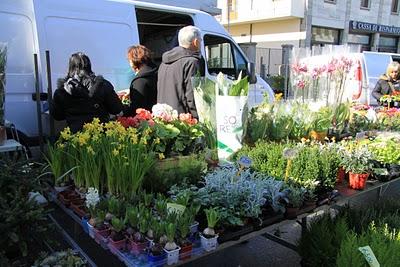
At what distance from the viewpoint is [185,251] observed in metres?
1.53

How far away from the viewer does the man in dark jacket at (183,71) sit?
3148 millimetres

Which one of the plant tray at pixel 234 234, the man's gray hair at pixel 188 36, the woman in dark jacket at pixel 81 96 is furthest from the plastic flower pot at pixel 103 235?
the man's gray hair at pixel 188 36

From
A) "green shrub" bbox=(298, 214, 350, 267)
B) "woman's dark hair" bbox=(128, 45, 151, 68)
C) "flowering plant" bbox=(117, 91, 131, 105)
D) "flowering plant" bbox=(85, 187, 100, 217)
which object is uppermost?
"woman's dark hair" bbox=(128, 45, 151, 68)

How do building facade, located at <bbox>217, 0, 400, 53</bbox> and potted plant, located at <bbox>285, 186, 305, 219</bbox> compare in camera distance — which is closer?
potted plant, located at <bbox>285, 186, 305, 219</bbox>

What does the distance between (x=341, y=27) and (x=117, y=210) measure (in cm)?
1947

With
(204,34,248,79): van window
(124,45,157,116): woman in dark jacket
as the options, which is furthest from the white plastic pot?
(204,34,248,79): van window

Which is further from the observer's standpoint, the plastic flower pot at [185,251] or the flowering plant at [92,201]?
the flowering plant at [92,201]

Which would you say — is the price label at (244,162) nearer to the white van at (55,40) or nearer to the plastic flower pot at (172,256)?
the plastic flower pot at (172,256)

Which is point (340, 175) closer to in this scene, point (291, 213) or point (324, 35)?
point (291, 213)

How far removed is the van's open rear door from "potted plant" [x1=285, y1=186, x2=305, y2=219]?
2920 millimetres

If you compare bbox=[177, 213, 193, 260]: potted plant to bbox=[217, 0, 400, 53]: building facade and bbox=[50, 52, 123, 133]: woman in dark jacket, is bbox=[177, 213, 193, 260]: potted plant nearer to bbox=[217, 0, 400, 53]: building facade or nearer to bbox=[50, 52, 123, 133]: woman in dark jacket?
bbox=[50, 52, 123, 133]: woman in dark jacket

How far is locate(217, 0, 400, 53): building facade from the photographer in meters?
17.5

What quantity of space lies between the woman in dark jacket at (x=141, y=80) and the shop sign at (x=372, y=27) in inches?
715

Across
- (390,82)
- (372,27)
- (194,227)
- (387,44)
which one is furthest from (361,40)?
(194,227)
